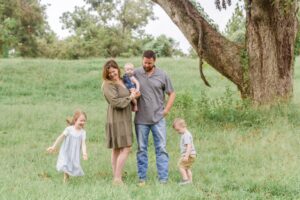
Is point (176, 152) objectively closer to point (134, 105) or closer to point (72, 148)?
point (134, 105)

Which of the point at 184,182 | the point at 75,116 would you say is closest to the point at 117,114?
the point at 75,116

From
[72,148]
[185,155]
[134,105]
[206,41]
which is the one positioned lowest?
[185,155]

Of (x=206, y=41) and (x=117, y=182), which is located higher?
(x=206, y=41)

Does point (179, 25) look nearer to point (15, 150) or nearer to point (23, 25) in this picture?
point (15, 150)

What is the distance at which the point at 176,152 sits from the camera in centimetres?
1063

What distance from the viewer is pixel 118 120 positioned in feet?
27.2

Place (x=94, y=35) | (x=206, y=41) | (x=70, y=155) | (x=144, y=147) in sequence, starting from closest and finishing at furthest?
(x=70, y=155) → (x=144, y=147) → (x=206, y=41) → (x=94, y=35)

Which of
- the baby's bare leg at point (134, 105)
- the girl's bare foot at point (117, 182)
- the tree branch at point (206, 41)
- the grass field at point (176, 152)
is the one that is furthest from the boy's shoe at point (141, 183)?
the tree branch at point (206, 41)

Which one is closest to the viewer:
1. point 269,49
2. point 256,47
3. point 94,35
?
point 269,49

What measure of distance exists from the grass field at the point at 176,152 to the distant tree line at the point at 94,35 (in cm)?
2433

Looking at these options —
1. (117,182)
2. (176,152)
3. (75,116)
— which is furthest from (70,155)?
(176,152)

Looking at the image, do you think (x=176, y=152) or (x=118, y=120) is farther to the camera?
(x=176, y=152)

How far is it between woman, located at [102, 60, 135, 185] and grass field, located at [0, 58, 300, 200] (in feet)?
1.34

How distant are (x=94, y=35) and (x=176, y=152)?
38311 mm
